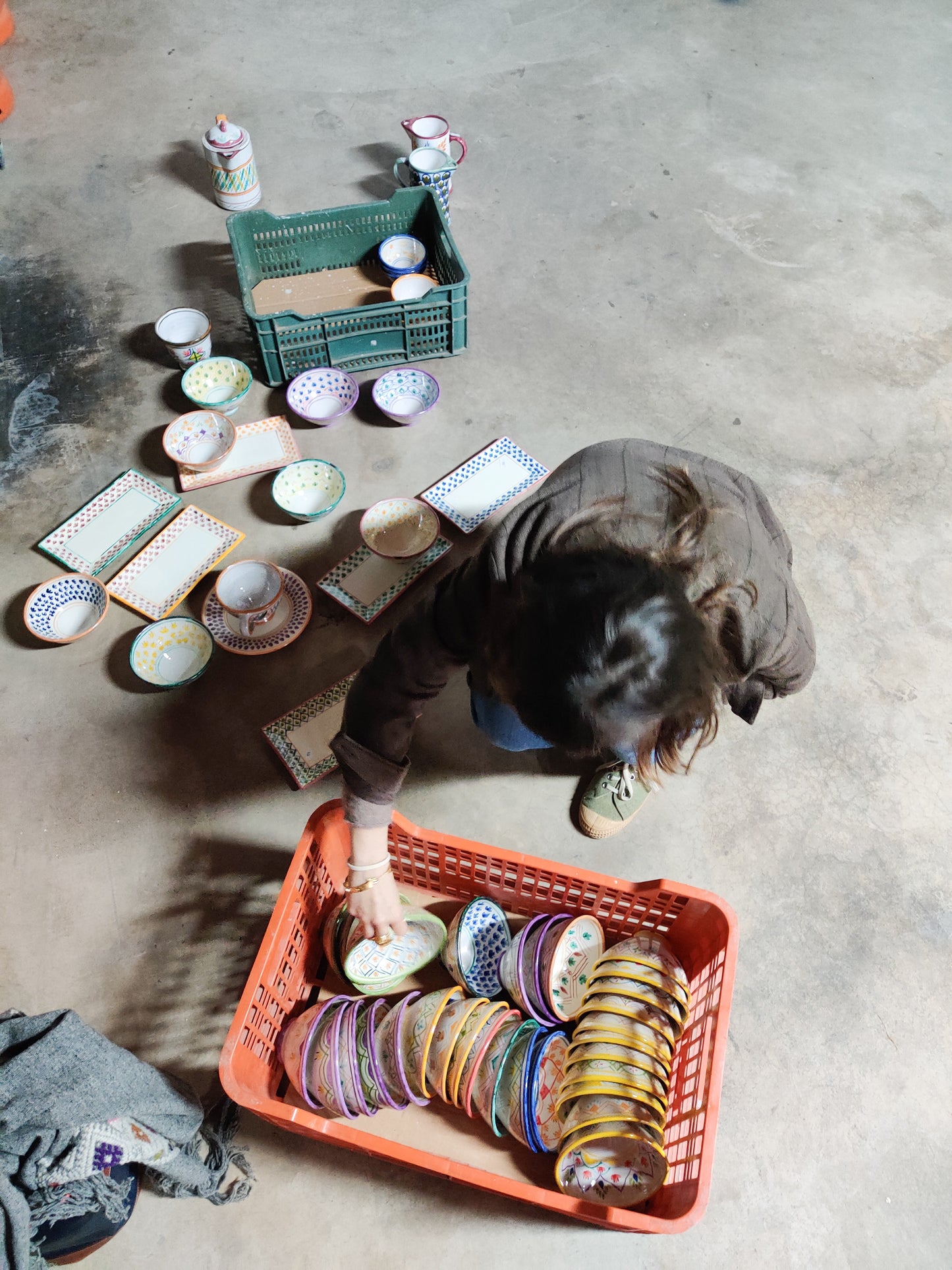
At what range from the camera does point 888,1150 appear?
1.33 meters

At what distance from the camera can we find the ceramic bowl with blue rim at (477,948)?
135cm

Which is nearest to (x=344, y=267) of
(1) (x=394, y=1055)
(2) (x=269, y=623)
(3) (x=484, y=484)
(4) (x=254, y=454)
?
(4) (x=254, y=454)

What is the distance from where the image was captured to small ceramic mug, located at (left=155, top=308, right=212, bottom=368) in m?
2.08

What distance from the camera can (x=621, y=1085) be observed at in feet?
3.72

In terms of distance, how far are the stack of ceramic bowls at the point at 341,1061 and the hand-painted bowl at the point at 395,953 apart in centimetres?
5

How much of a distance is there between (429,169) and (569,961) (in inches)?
84.2

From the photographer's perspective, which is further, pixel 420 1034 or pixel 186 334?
pixel 186 334

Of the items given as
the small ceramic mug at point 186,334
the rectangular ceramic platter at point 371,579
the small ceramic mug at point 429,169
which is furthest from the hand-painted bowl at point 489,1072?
the small ceramic mug at point 429,169

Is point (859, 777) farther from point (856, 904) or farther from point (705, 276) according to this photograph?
point (705, 276)

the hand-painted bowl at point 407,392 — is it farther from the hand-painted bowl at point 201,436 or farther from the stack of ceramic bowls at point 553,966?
the stack of ceramic bowls at point 553,966

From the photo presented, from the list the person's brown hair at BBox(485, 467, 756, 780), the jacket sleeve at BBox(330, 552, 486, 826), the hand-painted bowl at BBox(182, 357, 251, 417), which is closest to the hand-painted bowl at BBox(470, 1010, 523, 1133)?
the jacket sleeve at BBox(330, 552, 486, 826)

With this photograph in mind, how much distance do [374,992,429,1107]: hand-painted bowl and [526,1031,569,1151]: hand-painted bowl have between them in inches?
6.4

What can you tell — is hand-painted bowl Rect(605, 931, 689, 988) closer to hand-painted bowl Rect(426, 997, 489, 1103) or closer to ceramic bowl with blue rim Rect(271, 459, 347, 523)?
hand-painted bowl Rect(426, 997, 489, 1103)

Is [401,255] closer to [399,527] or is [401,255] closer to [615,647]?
[399,527]
